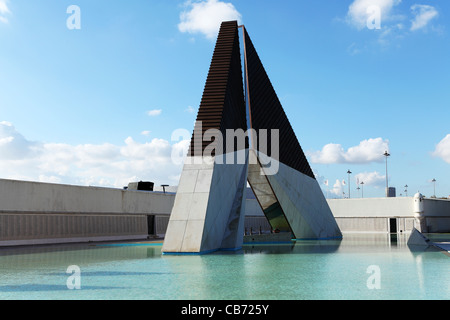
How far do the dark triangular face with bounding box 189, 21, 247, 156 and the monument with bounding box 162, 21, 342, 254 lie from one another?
0.13 ft

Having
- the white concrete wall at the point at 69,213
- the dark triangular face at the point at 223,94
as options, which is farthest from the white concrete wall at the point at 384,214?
the dark triangular face at the point at 223,94

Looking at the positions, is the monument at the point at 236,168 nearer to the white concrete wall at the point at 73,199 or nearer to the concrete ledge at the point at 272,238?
the concrete ledge at the point at 272,238

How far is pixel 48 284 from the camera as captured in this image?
968 centimetres

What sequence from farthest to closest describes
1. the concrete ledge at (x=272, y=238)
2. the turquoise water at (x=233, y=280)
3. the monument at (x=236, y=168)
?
1. the concrete ledge at (x=272, y=238)
2. the monument at (x=236, y=168)
3. the turquoise water at (x=233, y=280)

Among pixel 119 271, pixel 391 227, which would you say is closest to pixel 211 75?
pixel 119 271

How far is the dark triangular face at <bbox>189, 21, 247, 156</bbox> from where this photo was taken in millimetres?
19250

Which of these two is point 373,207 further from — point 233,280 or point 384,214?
point 233,280

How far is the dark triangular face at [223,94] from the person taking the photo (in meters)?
19.2

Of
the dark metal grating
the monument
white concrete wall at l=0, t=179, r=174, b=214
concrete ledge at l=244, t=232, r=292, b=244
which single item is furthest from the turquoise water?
the dark metal grating

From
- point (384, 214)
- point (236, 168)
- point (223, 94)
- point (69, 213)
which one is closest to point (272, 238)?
point (236, 168)

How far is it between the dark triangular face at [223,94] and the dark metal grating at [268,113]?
41.3 inches

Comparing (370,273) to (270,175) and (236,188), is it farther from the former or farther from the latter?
Answer: (270,175)
